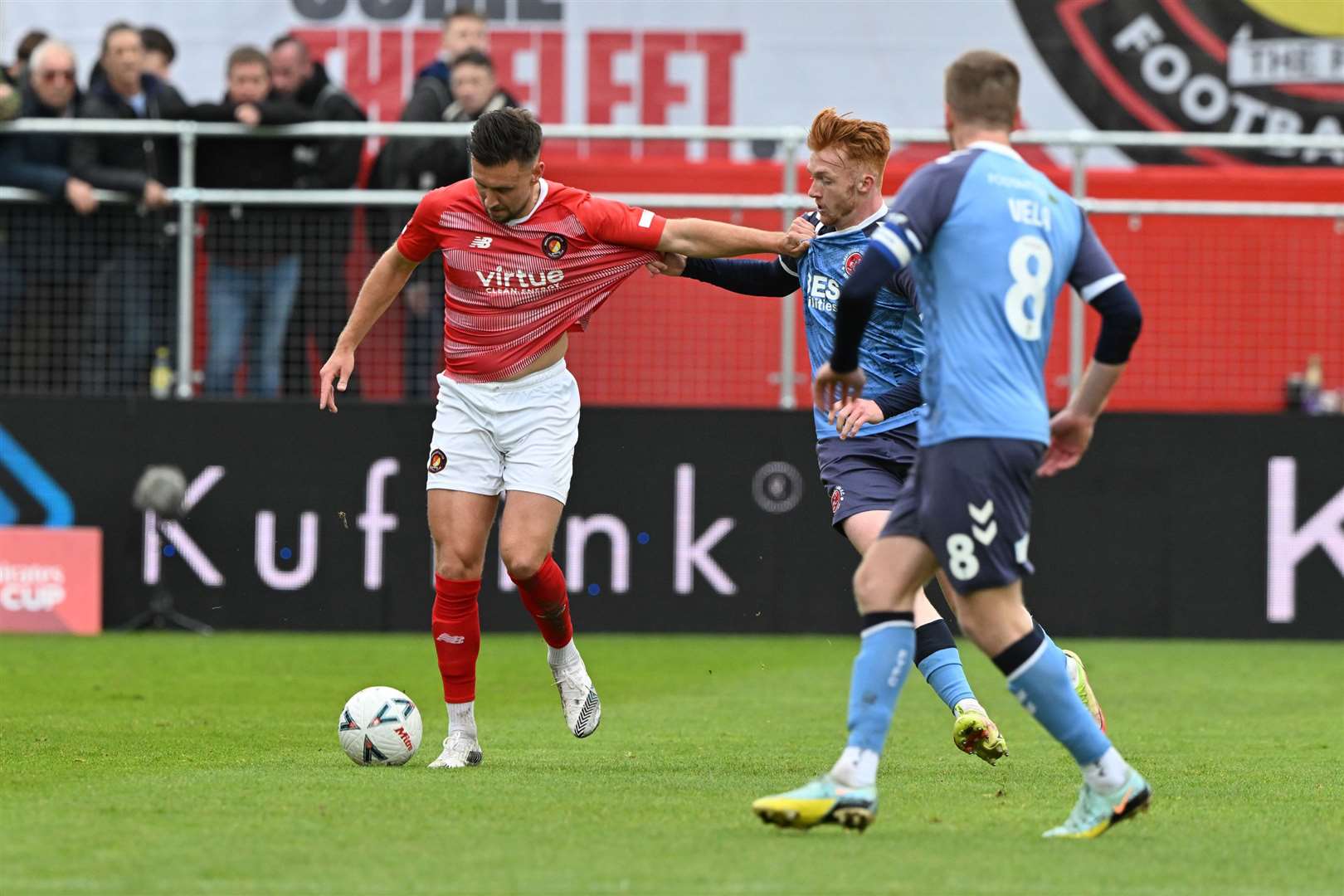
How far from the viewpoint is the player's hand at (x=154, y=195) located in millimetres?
14375

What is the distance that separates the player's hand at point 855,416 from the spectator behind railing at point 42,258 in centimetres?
803

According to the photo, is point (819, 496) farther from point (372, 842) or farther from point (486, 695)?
point (372, 842)

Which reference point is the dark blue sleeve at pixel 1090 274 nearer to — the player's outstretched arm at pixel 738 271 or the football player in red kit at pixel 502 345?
the football player in red kit at pixel 502 345

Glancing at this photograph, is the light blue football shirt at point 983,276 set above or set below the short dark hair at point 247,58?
below

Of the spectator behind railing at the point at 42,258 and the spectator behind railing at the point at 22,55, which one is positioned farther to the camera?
the spectator behind railing at the point at 22,55

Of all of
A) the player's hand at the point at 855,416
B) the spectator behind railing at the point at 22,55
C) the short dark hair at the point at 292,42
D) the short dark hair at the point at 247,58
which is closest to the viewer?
the player's hand at the point at 855,416

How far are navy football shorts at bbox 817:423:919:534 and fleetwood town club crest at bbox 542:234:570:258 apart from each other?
124cm

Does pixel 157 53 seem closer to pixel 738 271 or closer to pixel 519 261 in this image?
pixel 519 261

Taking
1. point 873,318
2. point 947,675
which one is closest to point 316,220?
point 873,318

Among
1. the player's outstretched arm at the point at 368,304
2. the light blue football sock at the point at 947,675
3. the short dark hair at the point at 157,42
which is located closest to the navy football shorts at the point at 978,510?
the light blue football sock at the point at 947,675

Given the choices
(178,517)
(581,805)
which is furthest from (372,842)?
(178,517)

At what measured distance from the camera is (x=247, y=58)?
14719mm

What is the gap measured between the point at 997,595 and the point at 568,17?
11794 millimetres

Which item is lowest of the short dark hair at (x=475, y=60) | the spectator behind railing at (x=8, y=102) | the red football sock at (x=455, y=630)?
the red football sock at (x=455, y=630)
